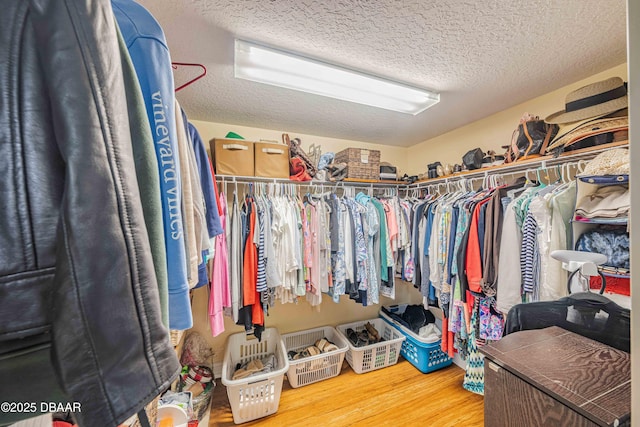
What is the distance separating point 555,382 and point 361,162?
1.84m

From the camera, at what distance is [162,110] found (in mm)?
501

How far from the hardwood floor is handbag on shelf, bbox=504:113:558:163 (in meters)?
1.76

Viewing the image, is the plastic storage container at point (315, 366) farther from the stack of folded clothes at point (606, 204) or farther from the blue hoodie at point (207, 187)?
the stack of folded clothes at point (606, 204)

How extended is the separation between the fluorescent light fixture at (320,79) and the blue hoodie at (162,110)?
0.68 m

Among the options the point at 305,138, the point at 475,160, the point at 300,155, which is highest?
the point at 305,138

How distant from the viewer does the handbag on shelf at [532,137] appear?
145 centimetres

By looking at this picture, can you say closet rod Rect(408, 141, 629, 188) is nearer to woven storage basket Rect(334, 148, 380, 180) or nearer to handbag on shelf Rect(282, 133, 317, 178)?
woven storage basket Rect(334, 148, 380, 180)

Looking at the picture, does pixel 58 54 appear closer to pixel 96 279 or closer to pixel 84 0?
pixel 84 0

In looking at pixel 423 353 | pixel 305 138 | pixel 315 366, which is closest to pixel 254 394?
pixel 315 366

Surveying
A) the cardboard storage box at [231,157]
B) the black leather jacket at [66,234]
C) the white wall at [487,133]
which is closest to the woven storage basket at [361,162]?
the white wall at [487,133]

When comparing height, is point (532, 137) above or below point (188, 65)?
below

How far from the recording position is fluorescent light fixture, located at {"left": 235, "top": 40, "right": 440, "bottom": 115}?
1.16m

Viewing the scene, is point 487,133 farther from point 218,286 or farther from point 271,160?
point 218,286

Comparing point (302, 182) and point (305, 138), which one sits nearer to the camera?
point (302, 182)
